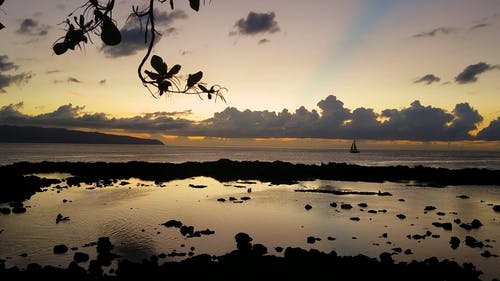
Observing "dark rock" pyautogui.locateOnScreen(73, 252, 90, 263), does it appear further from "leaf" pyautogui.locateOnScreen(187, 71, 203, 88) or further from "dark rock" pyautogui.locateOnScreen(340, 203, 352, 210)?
"dark rock" pyautogui.locateOnScreen(340, 203, 352, 210)

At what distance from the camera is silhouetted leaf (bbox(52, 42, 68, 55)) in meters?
2.28

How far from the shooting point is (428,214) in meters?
31.7

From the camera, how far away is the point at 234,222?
2808 cm

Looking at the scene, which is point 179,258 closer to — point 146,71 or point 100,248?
point 100,248

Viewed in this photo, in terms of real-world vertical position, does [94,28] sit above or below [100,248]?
above

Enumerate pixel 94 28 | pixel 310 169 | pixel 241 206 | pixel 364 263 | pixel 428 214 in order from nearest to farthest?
1. pixel 94 28
2. pixel 364 263
3. pixel 428 214
4. pixel 241 206
5. pixel 310 169

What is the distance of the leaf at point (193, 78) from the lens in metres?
2.39

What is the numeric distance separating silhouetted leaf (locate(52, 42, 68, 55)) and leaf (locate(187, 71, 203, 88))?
2.38 ft

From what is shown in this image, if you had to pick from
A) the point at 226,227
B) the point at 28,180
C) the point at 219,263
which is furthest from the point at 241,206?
the point at 28,180

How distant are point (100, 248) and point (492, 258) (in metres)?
19.4

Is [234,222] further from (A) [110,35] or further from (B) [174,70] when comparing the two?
(A) [110,35]

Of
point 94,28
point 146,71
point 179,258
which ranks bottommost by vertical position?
point 179,258

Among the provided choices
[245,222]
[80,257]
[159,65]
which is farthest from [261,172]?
[159,65]

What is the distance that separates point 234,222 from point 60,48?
26.5 metres
